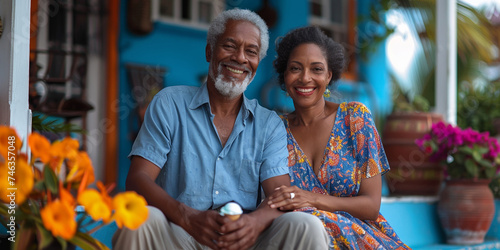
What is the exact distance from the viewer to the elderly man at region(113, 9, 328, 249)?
214 cm

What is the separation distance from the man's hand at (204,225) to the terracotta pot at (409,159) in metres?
2.60

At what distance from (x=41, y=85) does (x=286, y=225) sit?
126 inches

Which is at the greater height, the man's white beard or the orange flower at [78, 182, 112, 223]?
the man's white beard

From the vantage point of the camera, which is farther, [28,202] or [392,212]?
[392,212]

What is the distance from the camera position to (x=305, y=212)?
2309 millimetres

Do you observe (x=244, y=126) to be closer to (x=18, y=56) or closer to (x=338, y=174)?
(x=338, y=174)

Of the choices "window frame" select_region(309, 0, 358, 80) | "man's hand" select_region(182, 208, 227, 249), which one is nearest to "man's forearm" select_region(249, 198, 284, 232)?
"man's hand" select_region(182, 208, 227, 249)

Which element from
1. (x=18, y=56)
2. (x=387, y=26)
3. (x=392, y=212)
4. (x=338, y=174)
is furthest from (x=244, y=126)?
(x=387, y=26)

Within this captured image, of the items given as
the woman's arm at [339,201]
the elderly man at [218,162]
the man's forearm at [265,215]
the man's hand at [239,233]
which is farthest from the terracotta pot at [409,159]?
the man's hand at [239,233]

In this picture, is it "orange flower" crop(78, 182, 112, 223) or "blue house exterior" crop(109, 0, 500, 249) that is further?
"blue house exterior" crop(109, 0, 500, 249)

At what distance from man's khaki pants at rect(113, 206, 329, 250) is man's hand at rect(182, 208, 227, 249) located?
7 cm

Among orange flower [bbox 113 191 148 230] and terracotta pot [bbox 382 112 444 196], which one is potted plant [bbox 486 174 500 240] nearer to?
terracotta pot [bbox 382 112 444 196]

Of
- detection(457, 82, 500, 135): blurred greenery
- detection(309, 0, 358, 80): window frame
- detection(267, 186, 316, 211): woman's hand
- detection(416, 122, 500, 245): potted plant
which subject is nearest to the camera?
detection(267, 186, 316, 211): woman's hand

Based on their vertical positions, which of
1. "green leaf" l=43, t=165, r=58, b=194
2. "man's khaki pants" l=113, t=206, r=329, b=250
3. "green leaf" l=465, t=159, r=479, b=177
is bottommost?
"man's khaki pants" l=113, t=206, r=329, b=250
